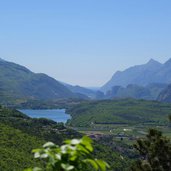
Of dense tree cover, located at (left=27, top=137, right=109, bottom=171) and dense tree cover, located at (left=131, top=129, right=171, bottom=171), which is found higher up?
dense tree cover, located at (left=27, top=137, right=109, bottom=171)

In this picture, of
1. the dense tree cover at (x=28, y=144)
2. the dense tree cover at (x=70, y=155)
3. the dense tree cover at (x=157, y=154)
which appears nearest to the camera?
the dense tree cover at (x=70, y=155)

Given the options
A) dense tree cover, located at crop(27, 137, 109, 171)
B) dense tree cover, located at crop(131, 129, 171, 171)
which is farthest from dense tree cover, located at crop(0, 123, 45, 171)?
dense tree cover, located at crop(27, 137, 109, 171)

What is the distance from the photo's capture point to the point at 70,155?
5570mm

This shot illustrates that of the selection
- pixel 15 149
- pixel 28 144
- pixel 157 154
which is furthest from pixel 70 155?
pixel 28 144

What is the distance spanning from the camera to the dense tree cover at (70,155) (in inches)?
215

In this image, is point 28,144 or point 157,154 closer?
point 157,154

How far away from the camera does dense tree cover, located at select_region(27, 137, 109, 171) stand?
5457 mm

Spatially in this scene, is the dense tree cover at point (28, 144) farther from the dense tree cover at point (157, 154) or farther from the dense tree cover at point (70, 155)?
the dense tree cover at point (70, 155)

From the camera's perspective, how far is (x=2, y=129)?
147375 mm

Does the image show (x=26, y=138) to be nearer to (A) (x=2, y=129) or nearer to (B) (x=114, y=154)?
(A) (x=2, y=129)

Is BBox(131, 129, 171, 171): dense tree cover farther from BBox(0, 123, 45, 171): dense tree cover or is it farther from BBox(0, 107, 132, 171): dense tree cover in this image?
BBox(0, 107, 132, 171): dense tree cover

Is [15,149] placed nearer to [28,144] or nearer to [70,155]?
[28,144]

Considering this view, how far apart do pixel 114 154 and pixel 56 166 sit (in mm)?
164129

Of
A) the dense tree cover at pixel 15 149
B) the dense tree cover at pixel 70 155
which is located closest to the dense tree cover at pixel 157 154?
the dense tree cover at pixel 70 155
